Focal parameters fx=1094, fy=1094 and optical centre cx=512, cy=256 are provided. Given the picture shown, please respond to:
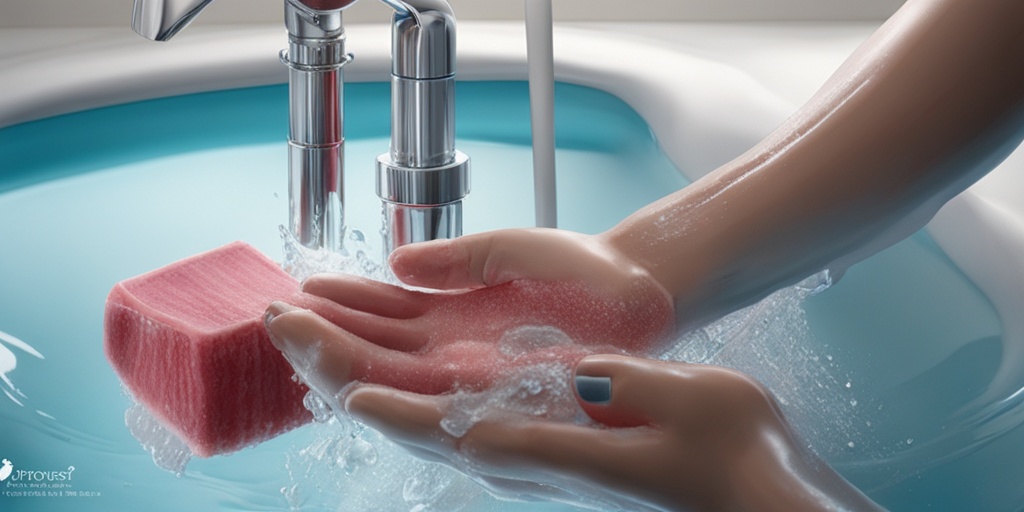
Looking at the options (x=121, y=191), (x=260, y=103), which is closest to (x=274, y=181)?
(x=121, y=191)

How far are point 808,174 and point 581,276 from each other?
5.4 inches

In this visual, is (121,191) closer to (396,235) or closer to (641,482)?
(396,235)

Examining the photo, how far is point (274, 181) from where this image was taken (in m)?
1.08

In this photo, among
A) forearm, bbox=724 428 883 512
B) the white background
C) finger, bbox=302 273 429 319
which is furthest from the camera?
the white background

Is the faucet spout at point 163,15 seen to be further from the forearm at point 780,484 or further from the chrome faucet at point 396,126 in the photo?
the forearm at point 780,484

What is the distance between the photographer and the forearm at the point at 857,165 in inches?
21.4

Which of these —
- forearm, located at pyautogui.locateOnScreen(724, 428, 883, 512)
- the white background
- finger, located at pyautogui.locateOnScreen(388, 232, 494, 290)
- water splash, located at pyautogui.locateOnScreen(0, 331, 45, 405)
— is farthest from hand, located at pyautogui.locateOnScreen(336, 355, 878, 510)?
the white background

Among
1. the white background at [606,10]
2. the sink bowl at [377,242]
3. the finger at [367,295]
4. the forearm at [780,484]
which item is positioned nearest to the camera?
the forearm at [780,484]

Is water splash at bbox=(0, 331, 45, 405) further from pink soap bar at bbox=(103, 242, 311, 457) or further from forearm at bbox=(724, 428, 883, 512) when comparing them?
forearm at bbox=(724, 428, 883, 512)

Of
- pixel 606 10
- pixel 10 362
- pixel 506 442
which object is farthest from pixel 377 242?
pixel 606 10

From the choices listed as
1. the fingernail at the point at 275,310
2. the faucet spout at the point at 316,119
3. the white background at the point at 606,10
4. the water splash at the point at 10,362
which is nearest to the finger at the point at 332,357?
the fingernail at the point at 275,310

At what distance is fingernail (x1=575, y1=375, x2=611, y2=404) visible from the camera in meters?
0.41

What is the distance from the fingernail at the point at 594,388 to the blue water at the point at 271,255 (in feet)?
0.57

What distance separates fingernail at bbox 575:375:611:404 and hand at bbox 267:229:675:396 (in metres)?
0.05
